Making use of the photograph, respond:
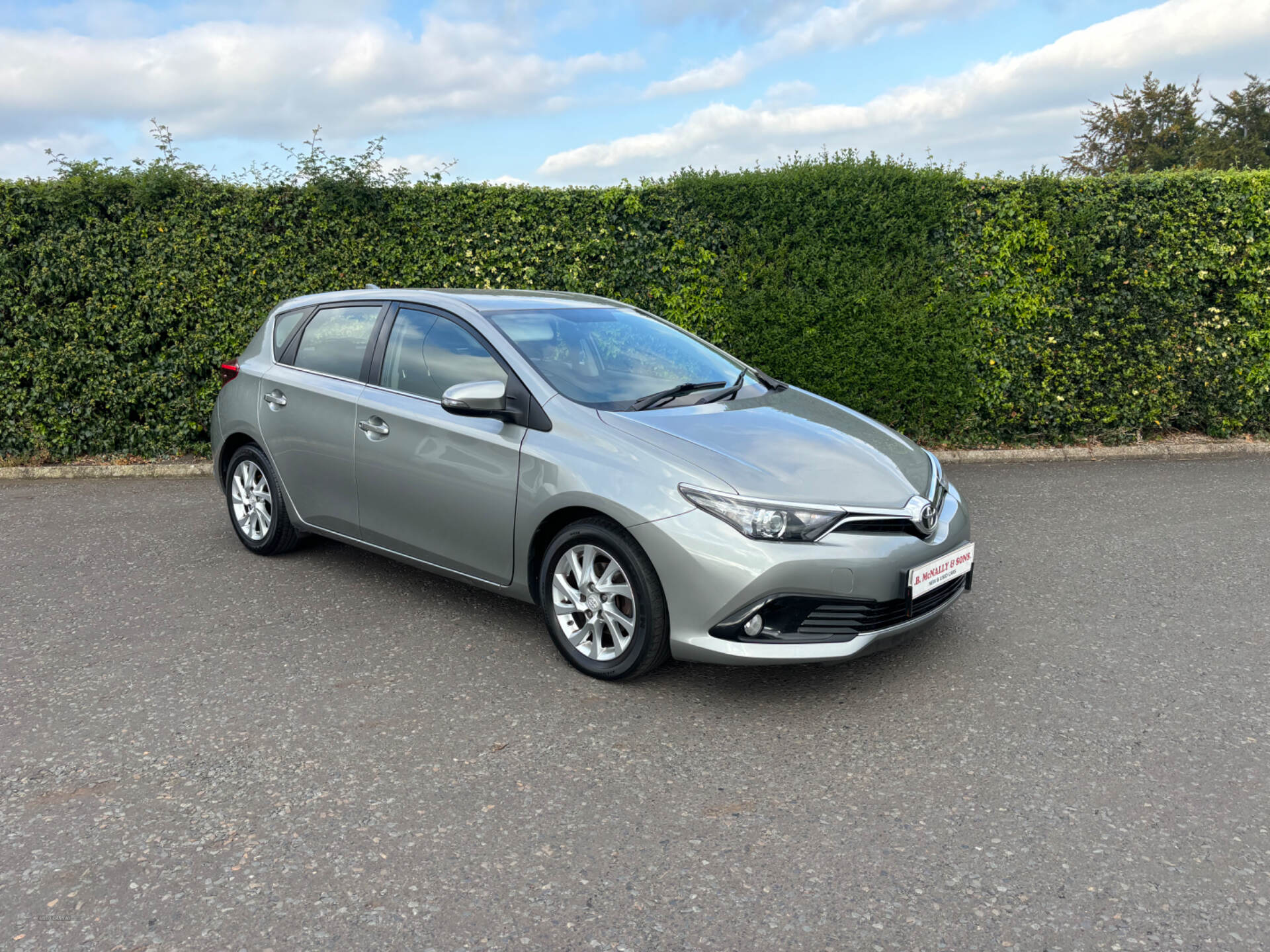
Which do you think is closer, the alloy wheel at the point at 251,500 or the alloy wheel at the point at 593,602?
the alloy wheel at the point at 593,602

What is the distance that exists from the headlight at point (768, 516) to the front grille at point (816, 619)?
24 centimetres

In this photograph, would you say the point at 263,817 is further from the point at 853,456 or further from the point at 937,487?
the point at 937,487

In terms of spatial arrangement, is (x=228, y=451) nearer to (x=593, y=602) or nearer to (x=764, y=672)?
(x=593, y=602)

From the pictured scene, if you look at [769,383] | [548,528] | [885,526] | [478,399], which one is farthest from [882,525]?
[478,399]

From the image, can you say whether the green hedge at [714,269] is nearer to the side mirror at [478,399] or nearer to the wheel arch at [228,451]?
the wheel arch at [228,451]

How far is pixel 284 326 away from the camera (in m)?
5.94

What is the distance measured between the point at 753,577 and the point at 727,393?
1448mm

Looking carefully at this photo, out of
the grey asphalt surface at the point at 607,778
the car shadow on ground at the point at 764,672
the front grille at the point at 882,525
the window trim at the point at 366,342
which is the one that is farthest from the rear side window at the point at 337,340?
the front grille at the point at 882,525

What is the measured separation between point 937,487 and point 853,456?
18.9 inches

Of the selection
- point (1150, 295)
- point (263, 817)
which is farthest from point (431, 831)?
point (1150, 295)

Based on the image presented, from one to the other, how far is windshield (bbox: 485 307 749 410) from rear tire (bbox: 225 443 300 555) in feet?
6.17

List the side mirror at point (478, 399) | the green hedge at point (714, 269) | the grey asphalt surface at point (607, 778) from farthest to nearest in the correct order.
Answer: the green hedge at point (714, 269) < the side mirror at point (478, 399) < the grey asphalt surface at point (607, 778)

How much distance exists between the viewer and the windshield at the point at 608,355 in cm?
457

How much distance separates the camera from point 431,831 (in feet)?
10.00
